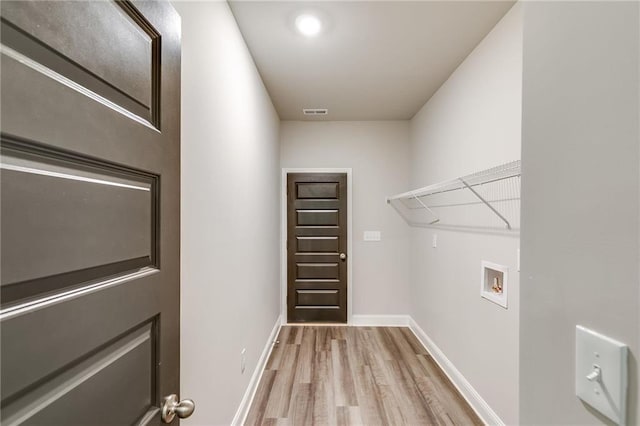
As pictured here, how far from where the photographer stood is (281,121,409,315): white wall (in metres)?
3.89

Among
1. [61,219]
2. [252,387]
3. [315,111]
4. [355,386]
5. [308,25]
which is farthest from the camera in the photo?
[315,111]

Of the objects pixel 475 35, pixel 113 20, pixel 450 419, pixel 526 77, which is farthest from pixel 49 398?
pixel 475 35

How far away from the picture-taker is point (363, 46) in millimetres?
2180

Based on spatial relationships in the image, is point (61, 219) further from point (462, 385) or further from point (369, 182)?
point (369, 182)

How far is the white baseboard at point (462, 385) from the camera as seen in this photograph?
1.98m

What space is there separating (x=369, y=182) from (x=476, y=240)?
75.6 inches

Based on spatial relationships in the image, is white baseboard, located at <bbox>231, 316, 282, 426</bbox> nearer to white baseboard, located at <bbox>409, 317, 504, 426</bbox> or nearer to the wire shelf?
white baseboard, located at <bbox>409, 317, 504, 426</bbox>

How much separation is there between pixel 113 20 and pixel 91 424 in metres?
0.75

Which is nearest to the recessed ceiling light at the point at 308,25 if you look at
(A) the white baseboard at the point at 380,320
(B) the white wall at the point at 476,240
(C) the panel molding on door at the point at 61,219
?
(B) the white wall at the point at 476,240

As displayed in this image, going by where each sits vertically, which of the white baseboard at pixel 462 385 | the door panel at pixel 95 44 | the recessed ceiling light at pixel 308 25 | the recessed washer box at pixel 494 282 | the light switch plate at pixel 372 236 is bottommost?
the white baseboard at pixel 462 385

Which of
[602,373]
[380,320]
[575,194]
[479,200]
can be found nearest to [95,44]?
[575,194]

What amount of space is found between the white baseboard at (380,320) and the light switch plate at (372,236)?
1.01 meters

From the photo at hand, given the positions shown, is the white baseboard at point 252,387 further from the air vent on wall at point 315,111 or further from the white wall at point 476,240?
the air vent on wall at point 315,111

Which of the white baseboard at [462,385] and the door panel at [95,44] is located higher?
the door panel at [95,44]
